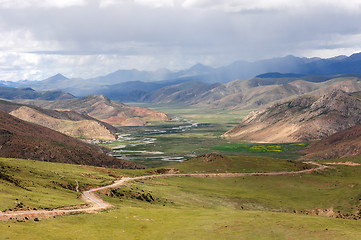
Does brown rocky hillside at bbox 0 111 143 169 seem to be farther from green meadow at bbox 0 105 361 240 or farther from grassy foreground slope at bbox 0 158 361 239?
grassy foreground slope at bbox 0 158 361 239

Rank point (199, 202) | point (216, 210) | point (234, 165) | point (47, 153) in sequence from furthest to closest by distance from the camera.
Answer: point (47, 153)
point (234, 165)
point (199, 202)
point (216, 210)

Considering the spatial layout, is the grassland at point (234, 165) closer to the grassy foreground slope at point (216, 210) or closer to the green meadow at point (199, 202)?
the green meadow at point (199, 202)

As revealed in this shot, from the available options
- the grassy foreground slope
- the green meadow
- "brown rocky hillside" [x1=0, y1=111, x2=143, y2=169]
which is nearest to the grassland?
the green meadow

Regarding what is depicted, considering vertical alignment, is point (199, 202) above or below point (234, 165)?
above

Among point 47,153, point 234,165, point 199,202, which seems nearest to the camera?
point 199,202

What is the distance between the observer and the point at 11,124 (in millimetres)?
199500

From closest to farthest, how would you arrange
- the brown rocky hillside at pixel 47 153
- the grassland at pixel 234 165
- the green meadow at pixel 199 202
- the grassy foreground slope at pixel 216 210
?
1. the grassy foreground slope at pixel 216 210
2. the green meadow at pixel 199 202
3. the grassland at pixel 234 165
4. the brown rocky hillside at pixel 47 153

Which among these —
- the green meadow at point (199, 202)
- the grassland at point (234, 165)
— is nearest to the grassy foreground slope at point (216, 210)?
the green meadow at point (199, 202)

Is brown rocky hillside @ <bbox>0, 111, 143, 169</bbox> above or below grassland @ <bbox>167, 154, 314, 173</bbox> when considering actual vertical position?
above

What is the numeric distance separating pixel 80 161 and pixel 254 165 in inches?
2611

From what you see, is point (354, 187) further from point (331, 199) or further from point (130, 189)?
point (130, 189)

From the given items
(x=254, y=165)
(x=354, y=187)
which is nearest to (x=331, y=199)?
(x=354, y=187)

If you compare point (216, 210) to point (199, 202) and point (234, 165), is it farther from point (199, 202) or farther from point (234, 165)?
point (234, 165)

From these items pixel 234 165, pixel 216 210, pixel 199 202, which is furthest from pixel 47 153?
pixel 216 210
